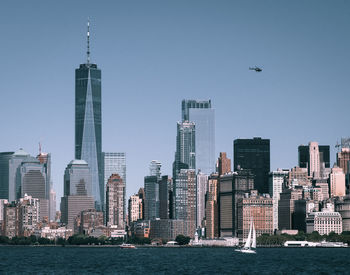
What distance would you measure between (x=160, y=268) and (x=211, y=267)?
504 inches

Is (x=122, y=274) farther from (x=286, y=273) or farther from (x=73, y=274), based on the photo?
(x=286, y=273)

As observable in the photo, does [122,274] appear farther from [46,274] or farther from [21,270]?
[21,270]

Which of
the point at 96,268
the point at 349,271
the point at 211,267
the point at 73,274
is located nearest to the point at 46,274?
the point at 73,274

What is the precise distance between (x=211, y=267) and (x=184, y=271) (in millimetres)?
19736

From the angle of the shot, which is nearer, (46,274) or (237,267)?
(46,274)

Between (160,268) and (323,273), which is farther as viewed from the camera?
(160,268)

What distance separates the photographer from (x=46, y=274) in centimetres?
16900

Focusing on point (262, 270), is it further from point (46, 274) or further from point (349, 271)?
point (46, 274)

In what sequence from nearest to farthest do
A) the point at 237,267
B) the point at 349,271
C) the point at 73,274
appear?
the point at 73,274 → the point at 349,271 → the point at 237,267

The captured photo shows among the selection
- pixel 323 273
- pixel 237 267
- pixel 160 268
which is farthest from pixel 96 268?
pixel 323 273

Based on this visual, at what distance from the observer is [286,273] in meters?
171

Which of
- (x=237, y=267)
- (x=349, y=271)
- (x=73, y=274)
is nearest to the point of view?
(x=73, y=274)

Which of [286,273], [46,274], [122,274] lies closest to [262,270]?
[286,273]

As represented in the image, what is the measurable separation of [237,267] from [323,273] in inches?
1065
